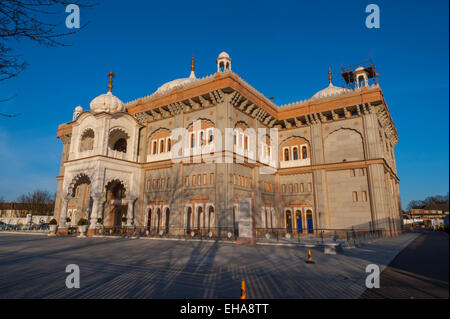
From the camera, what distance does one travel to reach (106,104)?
88.1 feet

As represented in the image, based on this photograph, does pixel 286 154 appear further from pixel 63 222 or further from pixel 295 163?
pixel 63 222

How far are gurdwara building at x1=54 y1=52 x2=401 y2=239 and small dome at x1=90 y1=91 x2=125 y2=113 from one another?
9 centimetres

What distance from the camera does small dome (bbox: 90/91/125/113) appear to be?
2672 centimetres

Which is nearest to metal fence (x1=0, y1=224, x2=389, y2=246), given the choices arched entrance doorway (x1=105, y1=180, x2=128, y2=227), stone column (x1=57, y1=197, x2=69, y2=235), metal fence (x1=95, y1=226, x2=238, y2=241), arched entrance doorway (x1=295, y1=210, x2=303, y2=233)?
metal fence (x1=95, y1=226, x2=238, y2=241)

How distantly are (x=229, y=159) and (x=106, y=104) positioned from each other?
1412cm

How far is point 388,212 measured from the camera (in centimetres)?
2448

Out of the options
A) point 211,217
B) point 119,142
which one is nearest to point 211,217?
point 211,217

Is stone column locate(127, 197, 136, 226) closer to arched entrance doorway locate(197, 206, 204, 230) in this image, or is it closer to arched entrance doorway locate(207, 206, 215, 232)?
arched entrance doorway locate(197, 206, 204, 230)

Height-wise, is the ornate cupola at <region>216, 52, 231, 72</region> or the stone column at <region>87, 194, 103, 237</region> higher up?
the ornate cupola at <region>216, 52, 231, 72</region>

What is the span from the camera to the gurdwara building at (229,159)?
924 inches

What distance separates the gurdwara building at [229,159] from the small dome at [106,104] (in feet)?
0.31

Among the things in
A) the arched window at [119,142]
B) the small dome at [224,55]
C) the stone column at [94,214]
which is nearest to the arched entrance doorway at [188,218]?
the stone column at [94,214]

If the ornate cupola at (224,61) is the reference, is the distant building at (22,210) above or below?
below

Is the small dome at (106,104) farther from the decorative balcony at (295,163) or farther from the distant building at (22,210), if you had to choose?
the distant building at (22,210)
